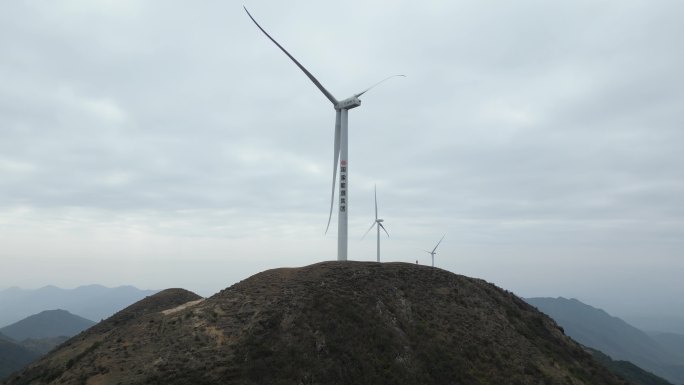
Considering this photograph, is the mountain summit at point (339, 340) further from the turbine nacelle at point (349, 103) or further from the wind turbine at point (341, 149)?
the turbine nacelle at point (349, 103)

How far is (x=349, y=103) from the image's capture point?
71.8m

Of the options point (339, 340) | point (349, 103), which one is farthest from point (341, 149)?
Result: point (339, 340)

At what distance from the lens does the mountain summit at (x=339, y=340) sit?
45.9 m

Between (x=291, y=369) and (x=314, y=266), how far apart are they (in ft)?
88.0

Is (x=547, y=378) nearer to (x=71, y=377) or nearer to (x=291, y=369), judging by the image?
(x=291, y=369)

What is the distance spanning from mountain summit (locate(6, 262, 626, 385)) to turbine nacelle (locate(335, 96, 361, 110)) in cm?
2580

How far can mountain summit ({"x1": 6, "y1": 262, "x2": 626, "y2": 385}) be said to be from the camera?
45875 mm

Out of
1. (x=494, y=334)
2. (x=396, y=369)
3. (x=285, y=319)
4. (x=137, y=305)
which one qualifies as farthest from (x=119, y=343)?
(x=137, y=305)

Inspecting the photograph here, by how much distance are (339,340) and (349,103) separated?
3790 cm

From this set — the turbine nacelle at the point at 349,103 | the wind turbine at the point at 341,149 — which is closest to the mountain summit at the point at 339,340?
the wind turbine at the point at 341,149

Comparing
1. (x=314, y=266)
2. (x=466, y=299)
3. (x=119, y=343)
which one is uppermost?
(x=314, y=266)

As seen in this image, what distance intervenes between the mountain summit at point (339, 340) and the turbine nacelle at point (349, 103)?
84.6 ft

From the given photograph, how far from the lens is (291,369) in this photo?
45312mm

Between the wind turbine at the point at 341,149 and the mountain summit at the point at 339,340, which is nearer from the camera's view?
the mountain summit at the point at 339,340
